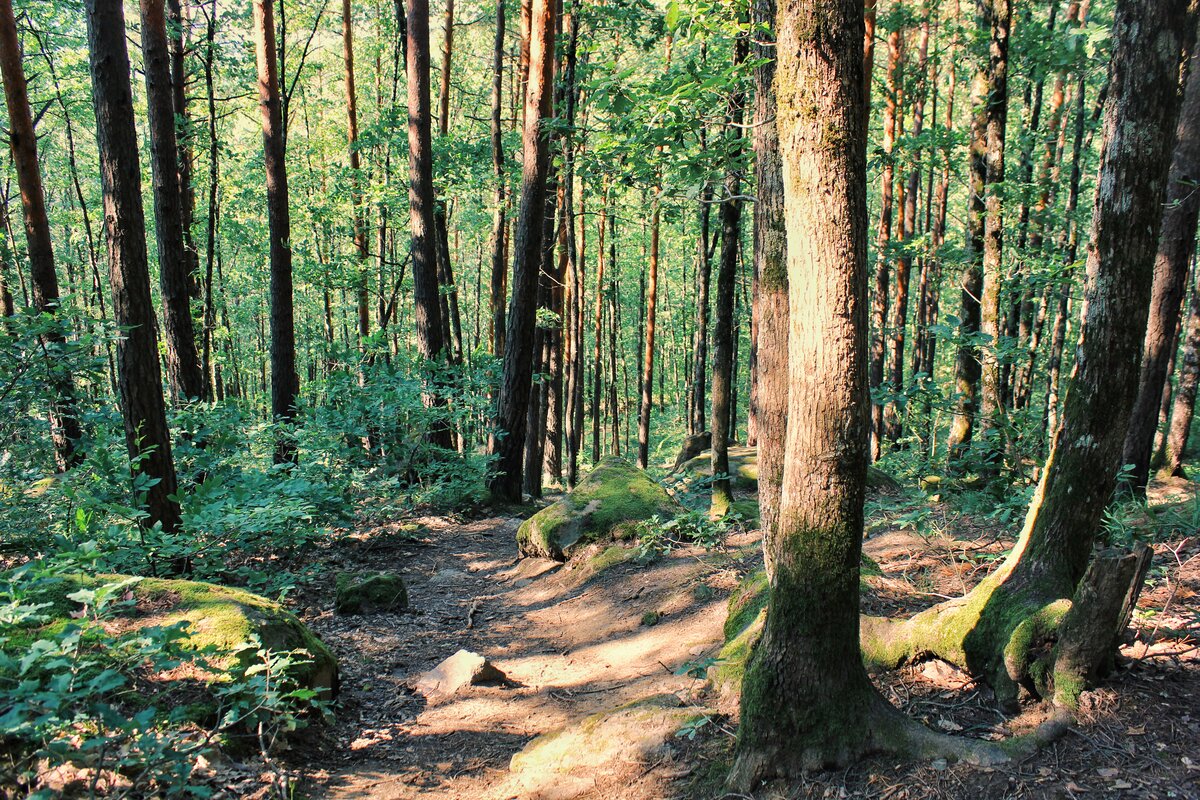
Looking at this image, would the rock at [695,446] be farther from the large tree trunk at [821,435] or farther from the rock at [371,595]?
the large tree trunk at [821,435]

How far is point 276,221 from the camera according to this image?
11297 millimetres

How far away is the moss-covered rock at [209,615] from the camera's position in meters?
4.04

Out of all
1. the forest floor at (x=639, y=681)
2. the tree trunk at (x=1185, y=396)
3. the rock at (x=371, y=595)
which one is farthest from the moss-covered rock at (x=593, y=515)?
the tree trunk at (x=1185, y=396)

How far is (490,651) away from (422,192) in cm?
828

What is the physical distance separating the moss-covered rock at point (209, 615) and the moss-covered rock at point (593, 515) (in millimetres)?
3981

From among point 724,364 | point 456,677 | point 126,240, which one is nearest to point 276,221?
point 126,240

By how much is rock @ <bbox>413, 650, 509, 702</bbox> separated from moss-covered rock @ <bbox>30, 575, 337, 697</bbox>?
784 mm

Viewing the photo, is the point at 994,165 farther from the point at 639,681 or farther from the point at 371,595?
the point at 371,595

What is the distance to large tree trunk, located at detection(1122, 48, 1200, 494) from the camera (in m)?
6.54

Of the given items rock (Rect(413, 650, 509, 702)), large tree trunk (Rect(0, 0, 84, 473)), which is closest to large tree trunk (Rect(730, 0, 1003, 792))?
rock (Rect(413, 650, 509, 702))

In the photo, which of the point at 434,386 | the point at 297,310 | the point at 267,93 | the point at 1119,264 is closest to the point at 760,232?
the point at 1119,264

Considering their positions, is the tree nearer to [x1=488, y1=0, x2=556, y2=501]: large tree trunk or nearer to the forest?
the forest

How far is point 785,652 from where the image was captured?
3.12m

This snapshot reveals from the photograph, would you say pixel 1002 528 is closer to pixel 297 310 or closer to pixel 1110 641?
pixel 1110 641
